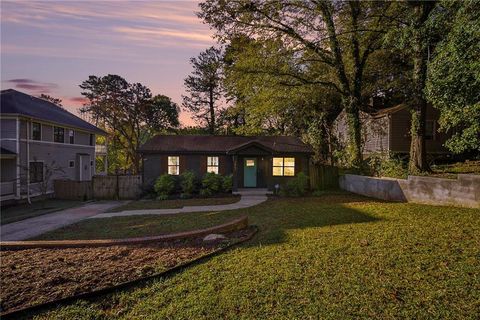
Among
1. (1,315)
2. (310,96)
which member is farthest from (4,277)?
(310,96)

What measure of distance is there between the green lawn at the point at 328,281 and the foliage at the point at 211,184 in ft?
32.8

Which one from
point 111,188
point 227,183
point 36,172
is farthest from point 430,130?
point 36,172

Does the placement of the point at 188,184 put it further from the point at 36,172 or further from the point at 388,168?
the point at 388,168

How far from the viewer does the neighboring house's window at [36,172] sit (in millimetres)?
18141

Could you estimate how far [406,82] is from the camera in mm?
20859

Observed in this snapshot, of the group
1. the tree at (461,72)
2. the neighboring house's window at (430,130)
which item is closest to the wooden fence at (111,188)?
the tree at (461,72)

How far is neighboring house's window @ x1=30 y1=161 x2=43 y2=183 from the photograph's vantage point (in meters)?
18.1

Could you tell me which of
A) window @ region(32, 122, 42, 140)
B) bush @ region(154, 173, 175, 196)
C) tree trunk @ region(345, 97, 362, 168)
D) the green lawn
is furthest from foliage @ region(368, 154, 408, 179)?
window @ region(32, 122, 42, 140)

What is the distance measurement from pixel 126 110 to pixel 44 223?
92.8 ft

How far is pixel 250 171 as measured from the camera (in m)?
19.7

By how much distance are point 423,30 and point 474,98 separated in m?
3.88

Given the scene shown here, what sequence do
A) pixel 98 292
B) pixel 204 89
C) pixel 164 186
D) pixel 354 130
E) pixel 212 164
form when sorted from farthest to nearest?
pixel 204 89 < pixel 212 164 < pixel 354 130 < pixel 164 186 < pixel 98 292

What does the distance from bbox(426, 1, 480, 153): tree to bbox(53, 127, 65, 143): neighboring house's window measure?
24.1m

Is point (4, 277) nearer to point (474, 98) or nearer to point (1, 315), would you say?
point (1, 315)
